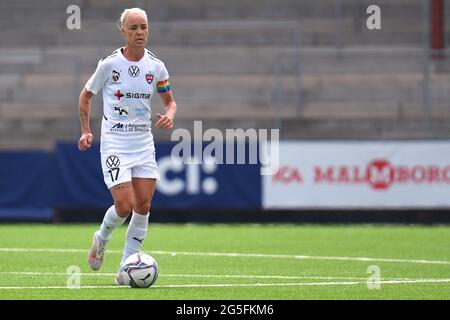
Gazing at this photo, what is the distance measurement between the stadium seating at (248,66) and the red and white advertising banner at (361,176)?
173 centimetres

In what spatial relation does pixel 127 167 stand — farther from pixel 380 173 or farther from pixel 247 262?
pixel 380 173

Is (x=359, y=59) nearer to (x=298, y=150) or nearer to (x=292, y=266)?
(x=298, y=150)

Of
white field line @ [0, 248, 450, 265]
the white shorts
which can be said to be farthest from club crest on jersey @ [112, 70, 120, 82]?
white field line @ [0, 248, 450, 265]

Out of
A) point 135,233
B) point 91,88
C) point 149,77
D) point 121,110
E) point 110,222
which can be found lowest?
point 135,233

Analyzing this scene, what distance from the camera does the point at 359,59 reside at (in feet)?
87.6

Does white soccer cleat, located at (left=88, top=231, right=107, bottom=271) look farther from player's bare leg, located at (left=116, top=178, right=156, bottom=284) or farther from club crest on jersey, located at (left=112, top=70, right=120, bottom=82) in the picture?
club crest on jersey, located at (left=112, top=70, right=120, bottom=82)

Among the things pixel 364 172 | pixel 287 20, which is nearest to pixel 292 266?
pixel 364 172

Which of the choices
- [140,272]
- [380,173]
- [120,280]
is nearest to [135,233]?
[120,280]

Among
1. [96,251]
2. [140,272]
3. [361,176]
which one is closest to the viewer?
[140,272]

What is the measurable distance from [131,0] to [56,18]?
190 cm

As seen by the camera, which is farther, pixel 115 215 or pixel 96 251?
pixel 96 251

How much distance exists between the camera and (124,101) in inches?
452

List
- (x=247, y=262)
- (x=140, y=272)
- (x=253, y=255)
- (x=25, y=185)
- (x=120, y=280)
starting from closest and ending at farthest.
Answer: (x=140, y=272) < (x=120, y=280) < (x=247, y=262) < (x=253, y=255) < (x=25, y=185)

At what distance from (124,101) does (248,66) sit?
51.4ft
